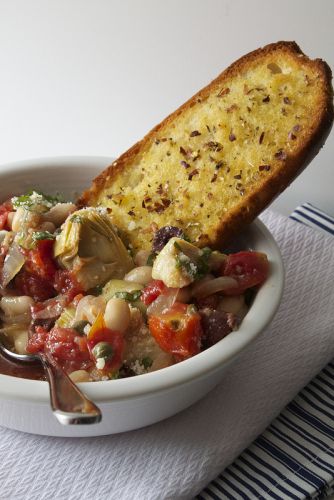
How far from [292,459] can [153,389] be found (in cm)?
52

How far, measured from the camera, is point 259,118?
2.12 metres

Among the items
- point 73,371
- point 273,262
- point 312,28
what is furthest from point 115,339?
point 312,28

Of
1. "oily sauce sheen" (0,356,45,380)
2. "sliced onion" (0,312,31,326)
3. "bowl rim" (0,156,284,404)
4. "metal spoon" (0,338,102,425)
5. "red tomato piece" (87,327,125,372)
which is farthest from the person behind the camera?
"sliced onion" (0,312,31,326)

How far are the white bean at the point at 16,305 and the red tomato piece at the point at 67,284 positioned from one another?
0.27 ft

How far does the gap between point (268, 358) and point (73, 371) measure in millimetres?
670

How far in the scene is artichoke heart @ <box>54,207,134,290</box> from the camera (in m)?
1.98

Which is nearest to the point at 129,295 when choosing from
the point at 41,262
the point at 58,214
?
the point at 41,262

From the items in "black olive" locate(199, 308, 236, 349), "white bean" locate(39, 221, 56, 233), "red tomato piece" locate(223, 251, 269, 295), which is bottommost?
"white bean" locate(39, 221, 56, 233)

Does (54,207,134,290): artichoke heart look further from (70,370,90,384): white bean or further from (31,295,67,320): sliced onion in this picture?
(70,370,90,384): white bean

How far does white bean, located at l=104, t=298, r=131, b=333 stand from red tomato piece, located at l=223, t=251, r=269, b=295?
29 cm

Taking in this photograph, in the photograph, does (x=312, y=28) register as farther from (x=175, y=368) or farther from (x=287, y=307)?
(x=175, y=368)

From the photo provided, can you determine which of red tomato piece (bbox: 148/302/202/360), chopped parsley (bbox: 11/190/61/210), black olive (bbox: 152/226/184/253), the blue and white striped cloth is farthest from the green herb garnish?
the blue and white striped cloth

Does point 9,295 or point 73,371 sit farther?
point 9,295

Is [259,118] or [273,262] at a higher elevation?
[259,118]
